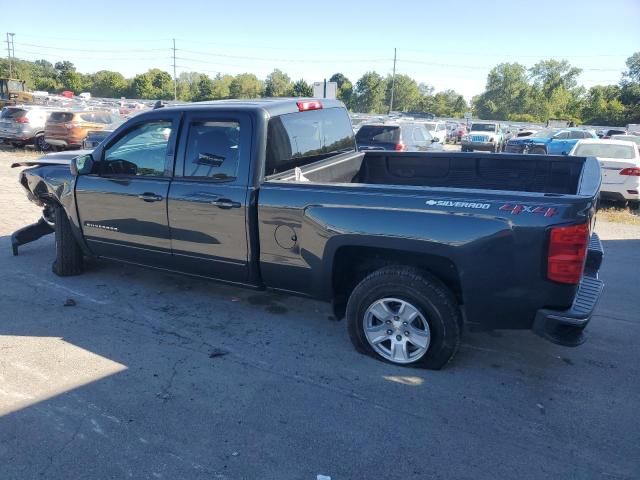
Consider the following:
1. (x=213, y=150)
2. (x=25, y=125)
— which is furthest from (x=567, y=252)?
(x=25, y=125)

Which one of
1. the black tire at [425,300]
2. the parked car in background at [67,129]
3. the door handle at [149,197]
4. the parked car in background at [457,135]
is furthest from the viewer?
the parked car in background at [457,135]

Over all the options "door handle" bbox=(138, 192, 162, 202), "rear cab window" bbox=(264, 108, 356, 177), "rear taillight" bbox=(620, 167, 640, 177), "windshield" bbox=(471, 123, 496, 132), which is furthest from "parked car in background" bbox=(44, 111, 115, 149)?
"windshield" bbox=(471, 123, 496, 132)

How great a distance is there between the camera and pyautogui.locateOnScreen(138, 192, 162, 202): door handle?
434 centimetres

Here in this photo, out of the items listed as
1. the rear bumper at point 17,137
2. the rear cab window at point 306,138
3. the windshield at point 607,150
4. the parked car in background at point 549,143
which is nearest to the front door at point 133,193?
the rear cab window at point 306,138

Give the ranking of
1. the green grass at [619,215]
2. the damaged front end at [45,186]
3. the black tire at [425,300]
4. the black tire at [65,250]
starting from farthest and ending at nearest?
1. the green grass at [619,215]
2. the black tire at [65,250]
3. the damaged front end at [45,186]
4. the black tire at [425,300]

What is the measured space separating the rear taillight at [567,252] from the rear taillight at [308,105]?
2.42m

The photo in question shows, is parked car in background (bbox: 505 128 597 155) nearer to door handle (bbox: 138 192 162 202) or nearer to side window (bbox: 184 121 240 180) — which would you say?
side window (bbox: 184 121 240 180)

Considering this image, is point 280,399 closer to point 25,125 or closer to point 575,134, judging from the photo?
point 25,125

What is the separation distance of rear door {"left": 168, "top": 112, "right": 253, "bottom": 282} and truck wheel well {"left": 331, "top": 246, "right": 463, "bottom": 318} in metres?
0.82

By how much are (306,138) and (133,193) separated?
1667 millimetres

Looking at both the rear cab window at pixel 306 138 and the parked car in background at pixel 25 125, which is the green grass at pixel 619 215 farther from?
the parked car in background at pixel 25 125

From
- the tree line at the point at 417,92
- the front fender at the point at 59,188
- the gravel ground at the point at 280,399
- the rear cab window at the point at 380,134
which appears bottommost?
the gravel ground at the point at 280,399

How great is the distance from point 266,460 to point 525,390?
1869 mm

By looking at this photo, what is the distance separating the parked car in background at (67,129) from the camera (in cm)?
1728
